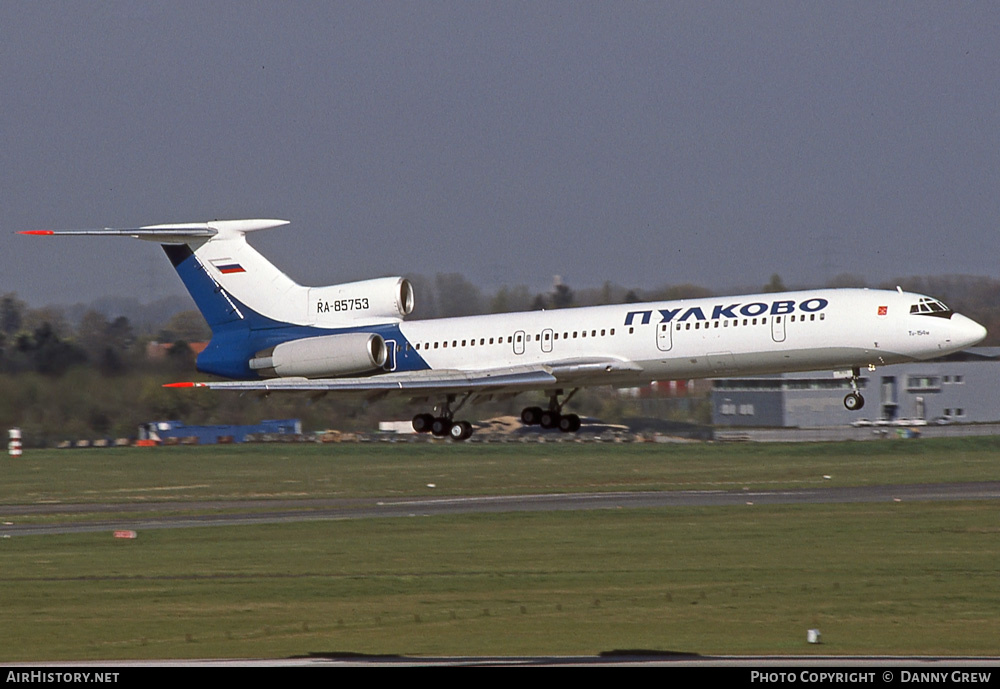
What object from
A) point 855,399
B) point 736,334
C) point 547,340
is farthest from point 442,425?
point 855,399

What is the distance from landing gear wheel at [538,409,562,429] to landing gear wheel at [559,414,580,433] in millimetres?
135

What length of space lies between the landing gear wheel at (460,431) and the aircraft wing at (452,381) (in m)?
2.05

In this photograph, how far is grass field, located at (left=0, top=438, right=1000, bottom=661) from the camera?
22922mm

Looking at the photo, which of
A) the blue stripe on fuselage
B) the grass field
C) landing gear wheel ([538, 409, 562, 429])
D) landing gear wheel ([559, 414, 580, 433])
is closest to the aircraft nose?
the grass field

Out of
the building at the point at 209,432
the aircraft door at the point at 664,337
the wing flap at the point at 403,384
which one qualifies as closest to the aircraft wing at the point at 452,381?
the wing flap at the point at 403,384

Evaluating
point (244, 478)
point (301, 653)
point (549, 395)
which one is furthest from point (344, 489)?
point (301, 653)

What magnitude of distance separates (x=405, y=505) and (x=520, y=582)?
1675cm

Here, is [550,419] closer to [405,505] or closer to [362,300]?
[405,505]

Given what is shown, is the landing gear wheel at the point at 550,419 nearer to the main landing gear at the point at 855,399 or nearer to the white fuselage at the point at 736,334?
the white fuselage at the point at 736,334

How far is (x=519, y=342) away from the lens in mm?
41906

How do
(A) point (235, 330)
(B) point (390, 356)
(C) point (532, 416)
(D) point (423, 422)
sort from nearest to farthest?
(B) point (390, 356) < (C) point (532, 416) < (A) point (235, 330) < (D) point (423, 422)

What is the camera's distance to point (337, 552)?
113 ft
